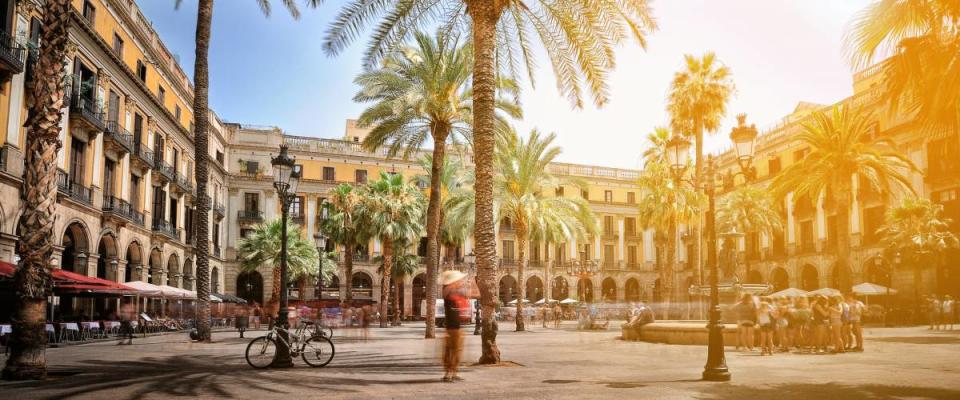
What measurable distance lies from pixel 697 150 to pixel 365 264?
33850 millimetres

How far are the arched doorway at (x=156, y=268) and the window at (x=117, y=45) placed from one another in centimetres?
1111

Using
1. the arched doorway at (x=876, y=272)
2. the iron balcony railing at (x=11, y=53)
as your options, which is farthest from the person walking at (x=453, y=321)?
the arched doorway at (x=876, y=272)

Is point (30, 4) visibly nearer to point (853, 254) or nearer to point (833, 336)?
point (833, 336)

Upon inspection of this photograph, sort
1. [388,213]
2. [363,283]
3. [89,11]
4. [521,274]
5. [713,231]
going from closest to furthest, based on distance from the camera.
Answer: [713,231], [89,11], [521,274], [388,213], [363,283]

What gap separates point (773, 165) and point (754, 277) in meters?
8.87

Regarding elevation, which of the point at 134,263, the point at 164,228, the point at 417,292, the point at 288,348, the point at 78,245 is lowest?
the point at 288,348

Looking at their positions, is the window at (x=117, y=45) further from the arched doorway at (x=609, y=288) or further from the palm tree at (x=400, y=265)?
the arched doorway at (x=609, y=288)

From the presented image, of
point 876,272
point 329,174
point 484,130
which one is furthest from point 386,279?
point 876,272

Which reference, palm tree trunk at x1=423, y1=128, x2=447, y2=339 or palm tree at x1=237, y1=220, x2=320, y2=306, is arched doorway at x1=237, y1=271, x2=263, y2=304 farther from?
palm tree trunk at x1=423, y1=128, x2=447, y2=339

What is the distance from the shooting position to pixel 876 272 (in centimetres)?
4116

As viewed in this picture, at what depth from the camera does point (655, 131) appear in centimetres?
4016

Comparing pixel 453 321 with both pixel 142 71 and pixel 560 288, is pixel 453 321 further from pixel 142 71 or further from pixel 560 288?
pixel 560 288

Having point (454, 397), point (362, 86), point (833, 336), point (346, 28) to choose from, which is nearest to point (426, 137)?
point (362, 86)

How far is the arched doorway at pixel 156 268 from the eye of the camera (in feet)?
123
